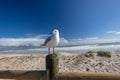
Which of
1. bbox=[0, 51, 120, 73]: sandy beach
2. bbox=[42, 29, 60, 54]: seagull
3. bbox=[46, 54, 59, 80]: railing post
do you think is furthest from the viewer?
bbox=[0, 51, 120, 73]: sandy beach

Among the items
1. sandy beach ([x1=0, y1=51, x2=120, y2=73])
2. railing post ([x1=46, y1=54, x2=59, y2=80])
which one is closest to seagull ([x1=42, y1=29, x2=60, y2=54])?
railing post ([x1=46, y1=54, x2=59, y2=80])

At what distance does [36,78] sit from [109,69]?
510 inches

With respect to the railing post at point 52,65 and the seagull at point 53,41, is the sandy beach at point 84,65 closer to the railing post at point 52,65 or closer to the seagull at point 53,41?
the seagull at point 53,41

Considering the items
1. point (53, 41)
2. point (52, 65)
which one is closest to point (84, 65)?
point (53, 41)

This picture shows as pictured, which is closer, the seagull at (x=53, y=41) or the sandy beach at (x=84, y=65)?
the seagull at (x=53, y=41)

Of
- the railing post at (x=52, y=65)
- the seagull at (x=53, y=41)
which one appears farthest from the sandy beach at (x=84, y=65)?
the railing post at (x=52, y=65)

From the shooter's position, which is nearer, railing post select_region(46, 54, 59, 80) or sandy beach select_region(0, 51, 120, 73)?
railing post select_region(46, 54, 59, 80)

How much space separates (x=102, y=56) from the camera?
21.3 m

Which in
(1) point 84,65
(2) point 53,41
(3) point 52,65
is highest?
(1) point 84,65

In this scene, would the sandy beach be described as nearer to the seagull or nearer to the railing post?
the seagull

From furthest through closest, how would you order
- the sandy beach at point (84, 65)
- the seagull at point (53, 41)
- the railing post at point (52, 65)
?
the sandy beach at point (84, 65) < the seagull at point (53, 41) < the railing post at point (52, 65)

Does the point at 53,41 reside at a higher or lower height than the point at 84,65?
lower

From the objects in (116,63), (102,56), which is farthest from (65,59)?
(116,63)

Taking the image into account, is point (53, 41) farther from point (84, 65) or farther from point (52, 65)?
point (84, 65)
